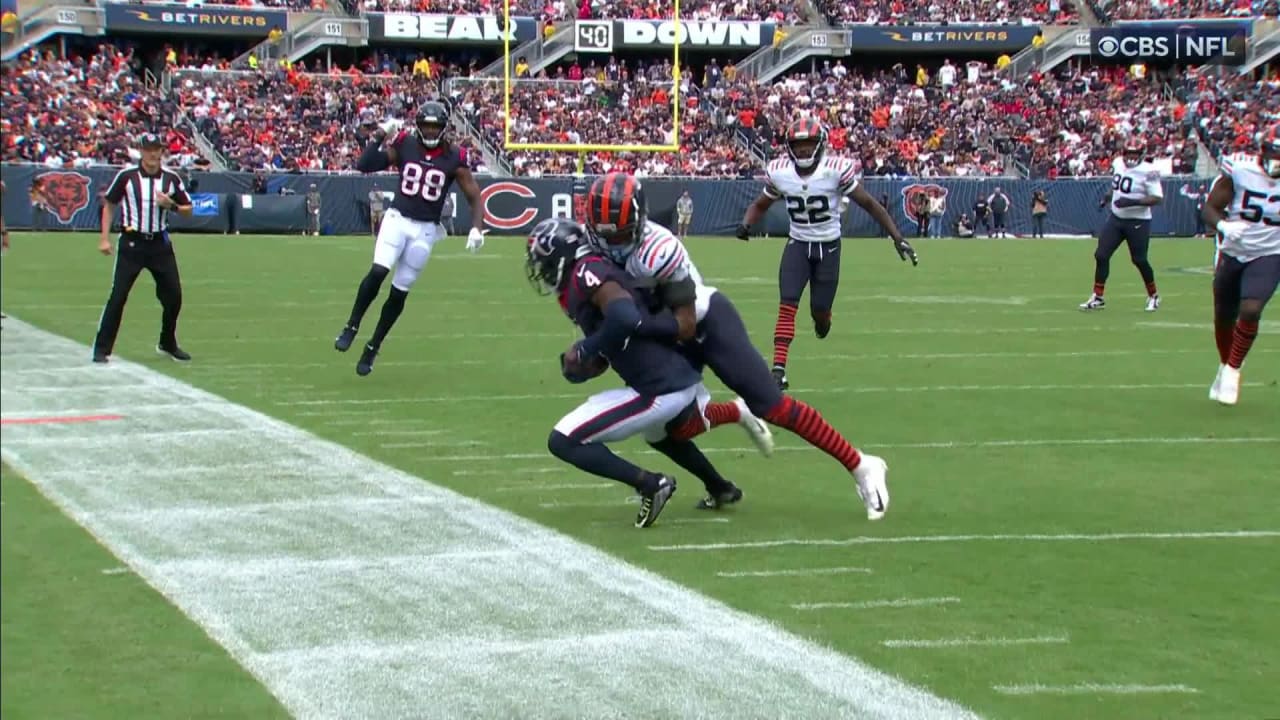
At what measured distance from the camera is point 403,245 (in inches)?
463

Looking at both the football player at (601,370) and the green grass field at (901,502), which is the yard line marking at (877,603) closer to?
the green grass field at (901,502)

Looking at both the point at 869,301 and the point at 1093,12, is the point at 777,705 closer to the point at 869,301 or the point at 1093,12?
the point at 869,301

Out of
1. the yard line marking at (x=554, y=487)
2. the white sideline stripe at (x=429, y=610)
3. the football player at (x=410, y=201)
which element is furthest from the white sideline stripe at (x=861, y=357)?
the yard line marking at (x=554, y=487)

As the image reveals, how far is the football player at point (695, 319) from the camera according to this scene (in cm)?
623

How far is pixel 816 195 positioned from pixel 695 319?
5.21 m

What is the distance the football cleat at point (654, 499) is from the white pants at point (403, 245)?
561cm

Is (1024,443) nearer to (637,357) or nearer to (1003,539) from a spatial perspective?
(1003,539)

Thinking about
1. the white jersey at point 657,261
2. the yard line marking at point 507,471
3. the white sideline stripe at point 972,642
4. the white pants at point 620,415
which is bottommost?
the yard line marking at point 507,471

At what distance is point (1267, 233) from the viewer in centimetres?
1001

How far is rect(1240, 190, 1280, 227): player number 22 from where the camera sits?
9.95m

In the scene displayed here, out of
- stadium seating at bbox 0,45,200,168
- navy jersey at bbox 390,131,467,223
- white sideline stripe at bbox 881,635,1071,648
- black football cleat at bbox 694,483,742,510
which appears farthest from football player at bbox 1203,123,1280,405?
stadium seating at bbox 0,45,200,168

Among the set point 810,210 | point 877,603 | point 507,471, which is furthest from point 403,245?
point 877,603

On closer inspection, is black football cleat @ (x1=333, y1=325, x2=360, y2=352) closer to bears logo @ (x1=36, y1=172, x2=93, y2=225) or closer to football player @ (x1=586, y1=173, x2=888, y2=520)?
football player @ (x1=586, y1=173, x2=888, y2=520)

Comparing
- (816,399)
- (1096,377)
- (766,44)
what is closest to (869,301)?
(1096,377)
